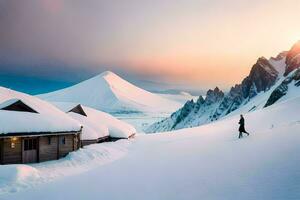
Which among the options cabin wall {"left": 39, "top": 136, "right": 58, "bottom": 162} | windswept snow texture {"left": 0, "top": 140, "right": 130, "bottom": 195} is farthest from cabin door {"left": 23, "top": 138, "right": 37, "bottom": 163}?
windswept snow texture {"left": 0, "top": 140, "right": 130, "bottom": 195}

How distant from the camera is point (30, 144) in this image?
2438 centimetres

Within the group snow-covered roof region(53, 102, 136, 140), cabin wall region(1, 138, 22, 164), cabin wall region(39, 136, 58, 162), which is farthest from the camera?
snow-covered roof region(53, 102, 136, 140)

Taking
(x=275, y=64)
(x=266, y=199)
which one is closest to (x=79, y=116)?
(x=266, y=199)

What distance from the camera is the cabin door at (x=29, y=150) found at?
23.8 m

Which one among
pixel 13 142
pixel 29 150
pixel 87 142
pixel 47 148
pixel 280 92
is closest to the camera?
pixel 13 142

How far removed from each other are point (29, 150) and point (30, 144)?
0.51m

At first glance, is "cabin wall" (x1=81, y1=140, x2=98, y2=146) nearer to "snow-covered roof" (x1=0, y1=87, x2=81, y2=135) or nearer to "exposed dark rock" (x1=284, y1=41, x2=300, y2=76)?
"snow-covered roof" (x1=0, y1=87, x2=81, y2=135)

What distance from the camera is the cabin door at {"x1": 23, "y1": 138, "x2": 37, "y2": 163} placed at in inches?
935

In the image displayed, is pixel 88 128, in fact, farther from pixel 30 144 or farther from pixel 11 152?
pixel 11 152

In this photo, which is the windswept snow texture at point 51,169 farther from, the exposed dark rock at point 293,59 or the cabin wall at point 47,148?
the exposed dark rock at point 293,59

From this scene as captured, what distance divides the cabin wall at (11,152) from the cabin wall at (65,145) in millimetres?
3791

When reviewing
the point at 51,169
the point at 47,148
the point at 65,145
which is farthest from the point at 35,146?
the point at 51,169

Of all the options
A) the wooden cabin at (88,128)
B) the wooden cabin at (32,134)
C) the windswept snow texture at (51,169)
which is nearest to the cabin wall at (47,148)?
the wooden cabin at (32,134)

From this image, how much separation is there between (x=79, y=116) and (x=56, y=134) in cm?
1183
